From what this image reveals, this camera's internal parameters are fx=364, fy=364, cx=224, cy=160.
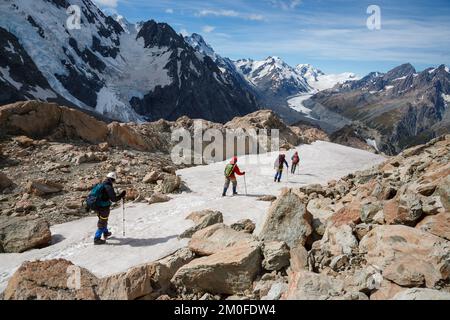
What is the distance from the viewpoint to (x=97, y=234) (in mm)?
13117

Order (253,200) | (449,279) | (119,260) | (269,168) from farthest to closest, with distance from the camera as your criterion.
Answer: (269,168), (253,200), (119,260), (449,279)

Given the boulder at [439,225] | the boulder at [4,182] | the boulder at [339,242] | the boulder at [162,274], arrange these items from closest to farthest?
1. the boulder at [439,225]
2. the boulder at [162,274]
3. the boulder at [339,242]
4. the boulder at [4,182]

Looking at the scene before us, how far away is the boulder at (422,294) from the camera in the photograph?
6.48 m

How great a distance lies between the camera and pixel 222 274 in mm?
9078

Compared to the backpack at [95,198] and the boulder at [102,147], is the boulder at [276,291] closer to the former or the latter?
the backpack at [95,198]

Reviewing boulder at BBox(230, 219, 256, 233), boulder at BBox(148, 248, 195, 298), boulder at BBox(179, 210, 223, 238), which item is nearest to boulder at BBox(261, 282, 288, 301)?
boulder at BBox(148, 248, 195, 298)


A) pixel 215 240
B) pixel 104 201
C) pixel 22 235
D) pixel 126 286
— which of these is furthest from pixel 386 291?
pixel 22 235

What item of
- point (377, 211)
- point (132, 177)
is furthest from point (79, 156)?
point (377, 211)

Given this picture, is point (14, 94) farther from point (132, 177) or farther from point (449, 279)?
point (449, 279)

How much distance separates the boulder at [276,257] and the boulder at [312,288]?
1.64m

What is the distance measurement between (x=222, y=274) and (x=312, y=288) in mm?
2503

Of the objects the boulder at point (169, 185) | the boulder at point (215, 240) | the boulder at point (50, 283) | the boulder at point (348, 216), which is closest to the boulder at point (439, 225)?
the boulder at point (348, 216)

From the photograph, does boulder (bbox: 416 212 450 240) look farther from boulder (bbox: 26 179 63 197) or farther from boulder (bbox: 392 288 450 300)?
boulder (bbox: 26 179 63 197)
